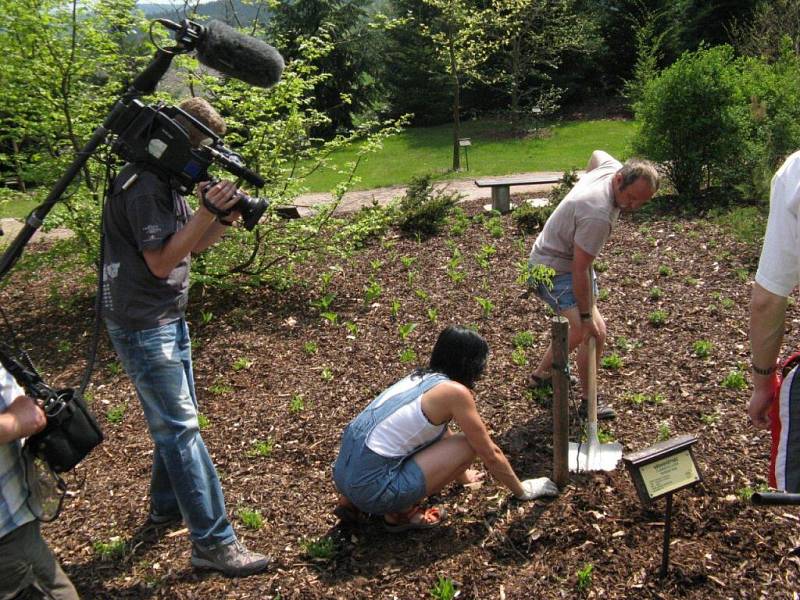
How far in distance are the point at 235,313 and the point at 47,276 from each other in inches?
136

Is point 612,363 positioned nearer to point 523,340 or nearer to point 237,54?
point 523,340

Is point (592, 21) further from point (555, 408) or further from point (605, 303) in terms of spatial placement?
point (555, 408)

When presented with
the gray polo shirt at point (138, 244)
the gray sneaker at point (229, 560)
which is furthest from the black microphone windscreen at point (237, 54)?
the gray sneaker at point (229, 560)

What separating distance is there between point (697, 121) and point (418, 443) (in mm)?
7659

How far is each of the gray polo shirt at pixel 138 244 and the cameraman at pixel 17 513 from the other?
2.16 ft

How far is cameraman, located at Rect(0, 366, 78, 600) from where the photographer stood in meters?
2.09

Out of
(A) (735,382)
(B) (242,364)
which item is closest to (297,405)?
(B) (242,364)

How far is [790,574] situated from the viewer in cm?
279

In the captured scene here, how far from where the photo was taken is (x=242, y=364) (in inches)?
205

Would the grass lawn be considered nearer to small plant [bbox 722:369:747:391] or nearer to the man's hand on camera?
small plant [bbox 722:369:747:391]

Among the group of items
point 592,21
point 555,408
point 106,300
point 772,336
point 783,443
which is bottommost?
point 555,408

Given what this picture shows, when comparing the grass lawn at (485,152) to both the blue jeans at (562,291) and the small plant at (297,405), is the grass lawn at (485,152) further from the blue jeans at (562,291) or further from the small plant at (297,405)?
the small plant at (297,405)

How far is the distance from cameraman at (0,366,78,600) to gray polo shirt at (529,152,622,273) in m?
2.96

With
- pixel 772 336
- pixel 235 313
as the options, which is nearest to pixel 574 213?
pixel 772 336
